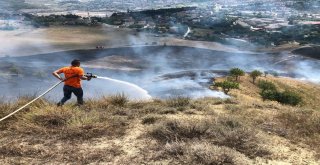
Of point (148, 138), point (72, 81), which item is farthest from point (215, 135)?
point (72, 81)

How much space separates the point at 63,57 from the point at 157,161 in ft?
134

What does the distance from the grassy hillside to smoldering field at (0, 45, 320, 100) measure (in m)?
13.7

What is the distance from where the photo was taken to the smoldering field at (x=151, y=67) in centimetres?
3023

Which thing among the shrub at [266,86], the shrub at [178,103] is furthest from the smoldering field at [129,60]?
the shrub at [178,103]

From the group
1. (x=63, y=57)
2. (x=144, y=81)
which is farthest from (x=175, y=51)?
(x=144, y=81)

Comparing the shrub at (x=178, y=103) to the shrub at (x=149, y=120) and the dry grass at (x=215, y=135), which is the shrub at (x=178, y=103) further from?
the dry grass at (x=215, y=135)

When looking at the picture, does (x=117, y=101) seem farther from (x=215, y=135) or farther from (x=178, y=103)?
(x=215, y=135)

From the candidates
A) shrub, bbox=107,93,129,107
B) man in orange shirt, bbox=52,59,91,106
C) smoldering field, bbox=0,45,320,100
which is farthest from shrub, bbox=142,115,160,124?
smoldering field, bbox=0,45,320,100

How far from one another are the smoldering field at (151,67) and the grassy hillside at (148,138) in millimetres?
13698

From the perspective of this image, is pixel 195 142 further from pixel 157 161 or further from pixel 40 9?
pixel 40 9

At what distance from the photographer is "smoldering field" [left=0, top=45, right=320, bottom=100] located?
99.2ft

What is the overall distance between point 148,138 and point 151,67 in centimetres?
3649

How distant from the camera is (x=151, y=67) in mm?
44594

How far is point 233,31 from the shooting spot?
265 ft
